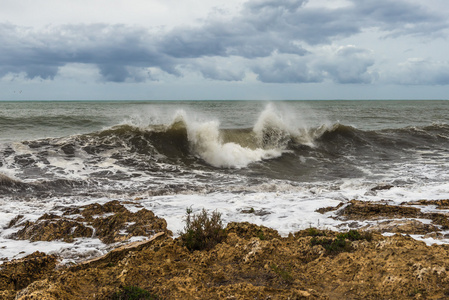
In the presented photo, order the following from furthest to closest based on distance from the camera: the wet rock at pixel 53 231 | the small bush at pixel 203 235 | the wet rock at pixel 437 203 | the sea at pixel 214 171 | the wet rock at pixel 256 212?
the sea at pixel 214 171, the wet rock at pixel 256 212, the wet rock at pixel 437 203, the wet rock at pixel 53 231, the small bush at pixel 203 235

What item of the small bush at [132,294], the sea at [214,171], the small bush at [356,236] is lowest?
the sea at [214,171]

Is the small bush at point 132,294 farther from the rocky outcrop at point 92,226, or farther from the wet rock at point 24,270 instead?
the rocky outcrop at point 92,226

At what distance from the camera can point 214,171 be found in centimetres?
1312

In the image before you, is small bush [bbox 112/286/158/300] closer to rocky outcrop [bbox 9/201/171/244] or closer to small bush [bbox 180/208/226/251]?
small bush [bbox 180/208/226/251]

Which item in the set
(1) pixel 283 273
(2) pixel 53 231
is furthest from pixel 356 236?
(2) pixel 53 231

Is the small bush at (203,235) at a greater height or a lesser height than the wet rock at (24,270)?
greater

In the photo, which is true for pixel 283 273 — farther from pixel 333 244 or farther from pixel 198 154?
pixel 198 154

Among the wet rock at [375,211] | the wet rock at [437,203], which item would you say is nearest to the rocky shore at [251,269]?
the wet rock at [375,211]

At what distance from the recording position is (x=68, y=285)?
3592 mm

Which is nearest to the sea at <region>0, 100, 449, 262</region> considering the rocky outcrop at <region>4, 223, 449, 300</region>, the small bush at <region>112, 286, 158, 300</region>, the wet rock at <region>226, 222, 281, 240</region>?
the wet rock at <region>226, 222, 281, 240</region>

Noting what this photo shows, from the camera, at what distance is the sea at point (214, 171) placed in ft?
23.9

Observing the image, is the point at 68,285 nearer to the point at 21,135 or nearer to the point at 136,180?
the point at 136,180

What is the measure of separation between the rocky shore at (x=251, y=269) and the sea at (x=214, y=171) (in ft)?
2.34

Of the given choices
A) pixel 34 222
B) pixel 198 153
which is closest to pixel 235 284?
pixel 34 222
